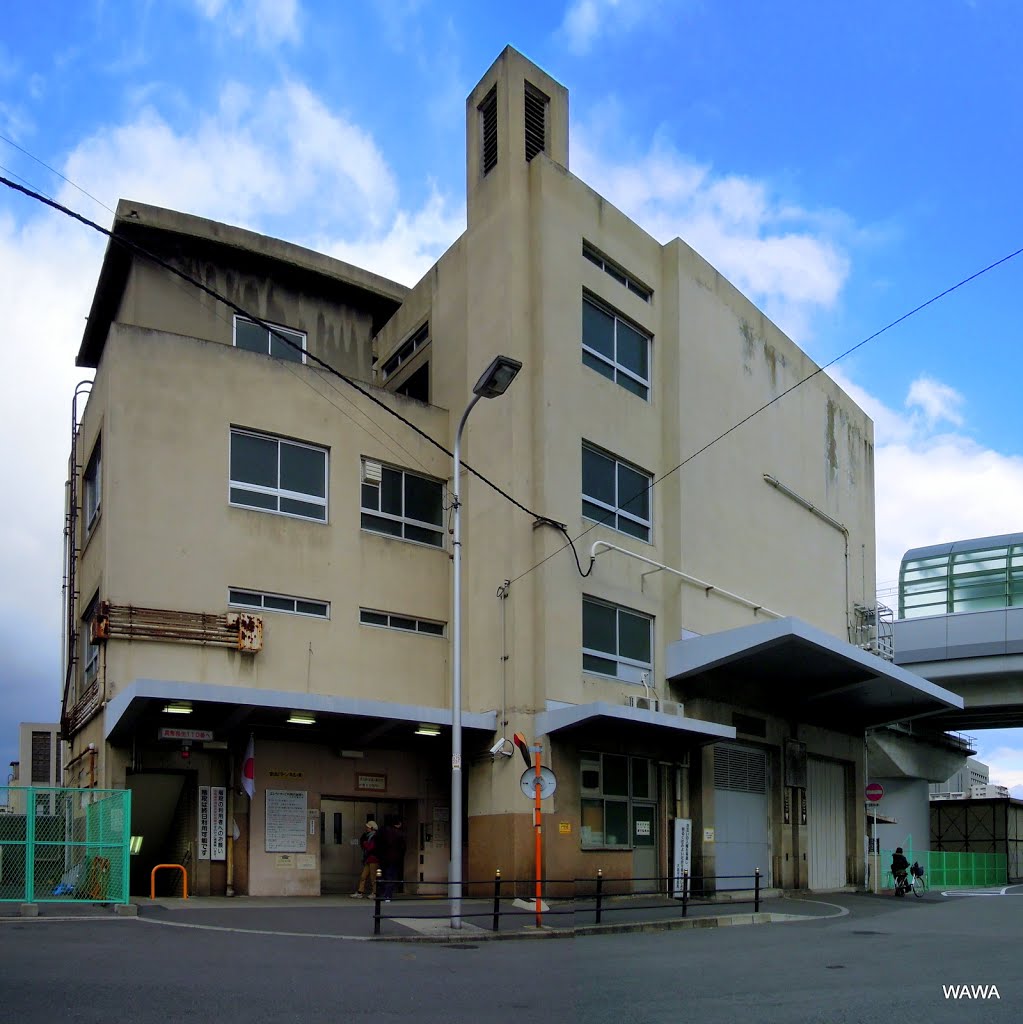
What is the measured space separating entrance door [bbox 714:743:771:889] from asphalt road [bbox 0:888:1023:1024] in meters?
9.93

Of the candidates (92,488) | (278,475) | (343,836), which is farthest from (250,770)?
(92,488)

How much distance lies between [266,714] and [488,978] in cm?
1009

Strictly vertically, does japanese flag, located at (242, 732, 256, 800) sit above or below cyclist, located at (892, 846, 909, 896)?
above

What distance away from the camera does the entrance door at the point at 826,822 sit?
32.7 meters

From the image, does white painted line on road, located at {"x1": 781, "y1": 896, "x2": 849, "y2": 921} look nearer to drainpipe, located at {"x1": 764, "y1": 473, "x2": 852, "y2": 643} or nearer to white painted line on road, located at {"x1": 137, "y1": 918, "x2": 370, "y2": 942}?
drainpipe, located at {"x1": 764, "y1": 473, "x2": 852, "y2": 643}

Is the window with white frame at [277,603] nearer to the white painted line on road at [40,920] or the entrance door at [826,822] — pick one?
the white painted line on road at [40,920]

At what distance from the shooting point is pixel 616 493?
2719 cm

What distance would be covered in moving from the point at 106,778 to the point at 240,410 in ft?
24.0

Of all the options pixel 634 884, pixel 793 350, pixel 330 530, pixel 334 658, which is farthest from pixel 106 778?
pixel 793 350

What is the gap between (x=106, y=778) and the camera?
71.7ft

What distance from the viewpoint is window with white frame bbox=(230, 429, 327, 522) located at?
24.0 metres

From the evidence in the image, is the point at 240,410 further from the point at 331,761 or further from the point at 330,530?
the point at 331,761

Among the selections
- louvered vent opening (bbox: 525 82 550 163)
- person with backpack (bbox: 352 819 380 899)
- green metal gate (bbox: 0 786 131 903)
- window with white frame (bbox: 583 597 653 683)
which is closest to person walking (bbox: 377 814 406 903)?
person with backpack (bbox: 352 819 380 899)

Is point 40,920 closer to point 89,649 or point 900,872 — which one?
point 89,649
